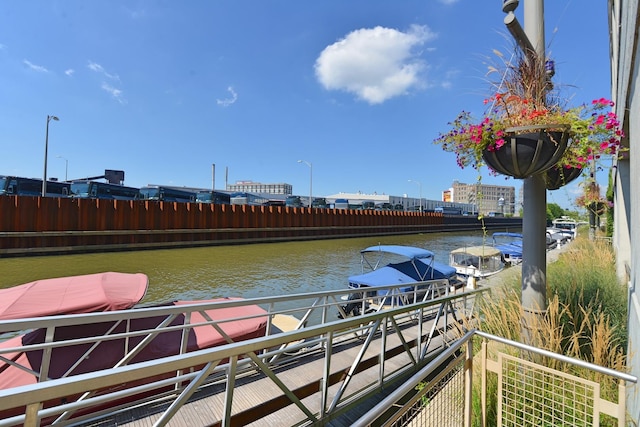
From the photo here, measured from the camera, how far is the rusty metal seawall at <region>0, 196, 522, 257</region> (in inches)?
704

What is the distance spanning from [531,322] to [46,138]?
31077 mm

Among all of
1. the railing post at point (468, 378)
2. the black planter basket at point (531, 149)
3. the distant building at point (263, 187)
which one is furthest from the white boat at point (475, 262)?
the distant building at point (263, 187)

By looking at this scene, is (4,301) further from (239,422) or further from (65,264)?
(65,264)

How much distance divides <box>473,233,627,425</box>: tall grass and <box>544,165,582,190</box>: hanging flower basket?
1133 millimetres

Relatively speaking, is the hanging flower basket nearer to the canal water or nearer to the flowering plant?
the flowering plant

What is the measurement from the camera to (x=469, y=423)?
2357 mm

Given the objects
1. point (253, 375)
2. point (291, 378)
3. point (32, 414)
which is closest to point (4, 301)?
point (253, 375)

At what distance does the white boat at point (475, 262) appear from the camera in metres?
13.3

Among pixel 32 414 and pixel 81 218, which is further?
pixel 81 218

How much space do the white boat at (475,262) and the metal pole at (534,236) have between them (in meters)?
10.6

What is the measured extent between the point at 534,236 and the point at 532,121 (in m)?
1.05

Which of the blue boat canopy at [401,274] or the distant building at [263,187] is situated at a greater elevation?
the distant building at [263,187]

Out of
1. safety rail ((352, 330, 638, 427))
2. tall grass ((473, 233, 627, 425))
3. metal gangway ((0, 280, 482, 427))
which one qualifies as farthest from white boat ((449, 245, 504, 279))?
safety rail ((352, 330, 638, 427))

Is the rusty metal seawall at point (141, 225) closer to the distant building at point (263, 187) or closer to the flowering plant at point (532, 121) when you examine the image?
the flowering plant at point (532, 121)
